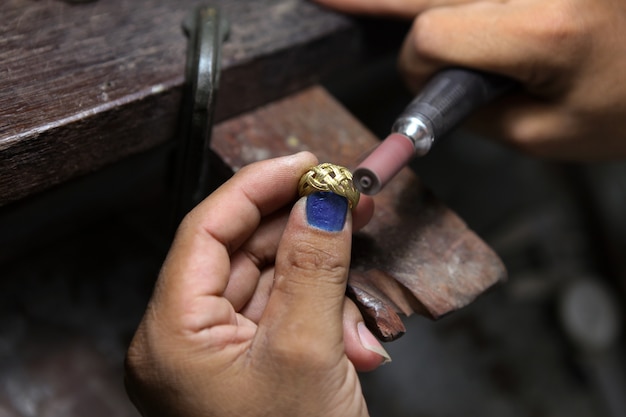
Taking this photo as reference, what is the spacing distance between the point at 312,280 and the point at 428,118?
210 mm

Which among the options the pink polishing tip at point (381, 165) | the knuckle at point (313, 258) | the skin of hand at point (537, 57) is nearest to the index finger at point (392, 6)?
the skin of hand at point (537, 57)

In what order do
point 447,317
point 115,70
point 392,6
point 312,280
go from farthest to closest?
point 447,317 → point 392,6 → point 115,70 → point 312,280

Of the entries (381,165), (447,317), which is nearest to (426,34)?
(381,165)

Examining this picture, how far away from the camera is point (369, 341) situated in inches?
21.8

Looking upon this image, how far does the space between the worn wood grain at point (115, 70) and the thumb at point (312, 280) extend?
0.21 meters

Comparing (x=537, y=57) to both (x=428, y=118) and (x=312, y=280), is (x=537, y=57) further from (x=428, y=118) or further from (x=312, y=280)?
(x=312, y=280)

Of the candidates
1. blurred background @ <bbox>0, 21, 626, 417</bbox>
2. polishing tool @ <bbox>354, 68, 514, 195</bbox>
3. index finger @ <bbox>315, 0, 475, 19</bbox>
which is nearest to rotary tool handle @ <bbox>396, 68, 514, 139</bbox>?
polishing tool @ <bbox>354, 68, 514, 195</bbox>

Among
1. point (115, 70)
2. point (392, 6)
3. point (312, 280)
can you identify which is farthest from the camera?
point (392, 6)

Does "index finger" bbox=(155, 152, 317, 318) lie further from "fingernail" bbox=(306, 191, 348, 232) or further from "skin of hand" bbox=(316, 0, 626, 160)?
"skin of hand" bbox=(316, 0, 626, 160)

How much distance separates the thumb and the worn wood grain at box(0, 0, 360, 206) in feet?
0.70

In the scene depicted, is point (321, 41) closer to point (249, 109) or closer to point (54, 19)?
point (249, 109)

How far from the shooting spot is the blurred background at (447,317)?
785 mm

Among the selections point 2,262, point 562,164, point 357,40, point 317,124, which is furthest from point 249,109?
point 562,164

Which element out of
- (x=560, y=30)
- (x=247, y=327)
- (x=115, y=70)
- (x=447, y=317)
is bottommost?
(x=447, y=317)
